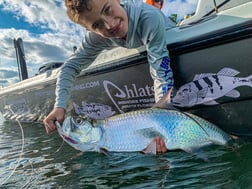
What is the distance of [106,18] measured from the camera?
8.48 ft

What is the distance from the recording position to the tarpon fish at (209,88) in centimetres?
263

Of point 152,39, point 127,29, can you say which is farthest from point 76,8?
point 152,39

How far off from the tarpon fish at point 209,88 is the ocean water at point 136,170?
0.48 meters

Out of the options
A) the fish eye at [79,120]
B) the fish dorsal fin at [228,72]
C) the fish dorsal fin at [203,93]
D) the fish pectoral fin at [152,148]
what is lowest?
the fish pectoral fin at [152,148]

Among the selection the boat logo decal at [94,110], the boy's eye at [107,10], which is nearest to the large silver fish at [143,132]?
the boy's eye at [107,10]

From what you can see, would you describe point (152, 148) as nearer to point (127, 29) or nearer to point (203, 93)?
point (203, 93)

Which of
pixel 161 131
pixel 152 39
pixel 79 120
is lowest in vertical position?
pixel 161 131

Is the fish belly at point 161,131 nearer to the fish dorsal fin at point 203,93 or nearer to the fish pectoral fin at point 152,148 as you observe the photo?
the fish pectoral fin at point 152,148

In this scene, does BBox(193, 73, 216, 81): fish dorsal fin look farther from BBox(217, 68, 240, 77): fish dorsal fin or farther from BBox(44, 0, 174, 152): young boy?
BBox(44, 0, 174, 152): young boy

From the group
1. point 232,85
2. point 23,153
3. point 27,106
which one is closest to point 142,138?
point 232,85

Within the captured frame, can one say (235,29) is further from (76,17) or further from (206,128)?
(76,17)

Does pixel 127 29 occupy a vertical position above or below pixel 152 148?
above

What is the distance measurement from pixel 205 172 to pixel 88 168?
3.36 ft

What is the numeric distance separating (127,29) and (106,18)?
29cm
